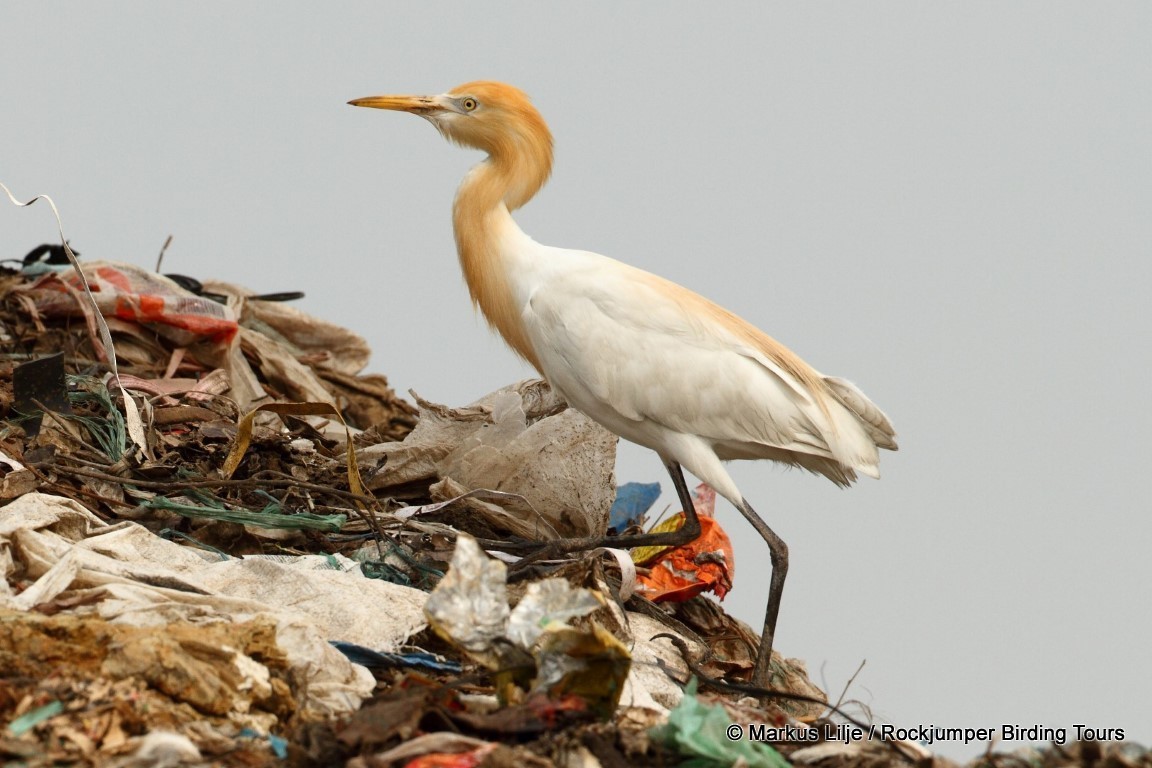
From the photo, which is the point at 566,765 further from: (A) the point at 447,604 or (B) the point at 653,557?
(B) the point at 653,557

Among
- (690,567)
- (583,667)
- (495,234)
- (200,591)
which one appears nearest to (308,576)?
(200,591)

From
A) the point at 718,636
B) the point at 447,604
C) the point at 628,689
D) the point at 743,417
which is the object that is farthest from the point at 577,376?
the point at 447,604

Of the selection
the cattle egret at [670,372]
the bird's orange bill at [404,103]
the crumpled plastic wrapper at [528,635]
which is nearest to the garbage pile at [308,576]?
the crumpled plastic wrapper at [528,635]

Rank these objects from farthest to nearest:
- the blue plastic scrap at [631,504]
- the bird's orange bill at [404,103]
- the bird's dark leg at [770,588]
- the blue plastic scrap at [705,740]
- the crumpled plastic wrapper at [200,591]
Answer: the blue plastic scrap at [631,504] → the bird's orange bill at [404,103] → the bird's dark leg at [770,588] → the crumpled plastic wrapper at [200,591] → the blue plastic scrap at [705,740]

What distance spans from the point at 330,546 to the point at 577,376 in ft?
3.31

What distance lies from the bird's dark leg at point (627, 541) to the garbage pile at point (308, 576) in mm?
70

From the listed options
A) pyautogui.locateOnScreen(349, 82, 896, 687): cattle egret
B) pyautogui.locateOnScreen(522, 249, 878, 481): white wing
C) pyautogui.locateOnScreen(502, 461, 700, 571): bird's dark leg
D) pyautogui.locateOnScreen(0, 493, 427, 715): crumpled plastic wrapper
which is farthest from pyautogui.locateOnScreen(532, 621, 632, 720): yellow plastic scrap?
pyautogui.locateOnScreen(522, 249, 878, 481): white wing

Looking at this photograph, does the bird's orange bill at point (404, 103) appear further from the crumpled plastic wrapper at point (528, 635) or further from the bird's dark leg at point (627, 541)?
the crumpled plastic wrapper at point (528, 635)

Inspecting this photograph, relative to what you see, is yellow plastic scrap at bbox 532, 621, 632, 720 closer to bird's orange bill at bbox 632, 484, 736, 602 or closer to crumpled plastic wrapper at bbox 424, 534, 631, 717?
crumpled plastic wrapper at bbox 424, 534, 631, 717

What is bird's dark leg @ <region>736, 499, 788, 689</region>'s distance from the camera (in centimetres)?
418

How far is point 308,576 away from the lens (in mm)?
3451

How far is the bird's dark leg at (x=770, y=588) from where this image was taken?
4184mm

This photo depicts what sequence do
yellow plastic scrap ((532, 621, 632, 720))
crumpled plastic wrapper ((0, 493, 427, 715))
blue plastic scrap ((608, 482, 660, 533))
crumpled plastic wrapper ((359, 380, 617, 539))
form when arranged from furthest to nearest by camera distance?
blue plastic scrap ((608, 482, 660, 533)) → crumpled plastic wrapper ((359, 380, 617, 539)) → crumpled plastic wrapper ((0, 493, 427, 715)) → yellow plastic scrap ((532, 621, 632, 720))

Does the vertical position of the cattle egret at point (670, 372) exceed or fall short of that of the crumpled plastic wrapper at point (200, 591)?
it exceeds it
